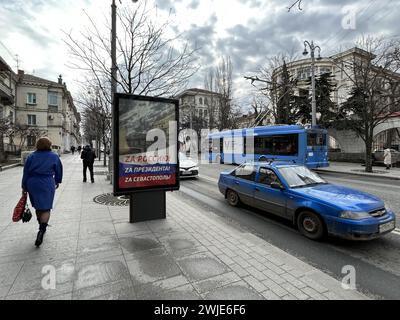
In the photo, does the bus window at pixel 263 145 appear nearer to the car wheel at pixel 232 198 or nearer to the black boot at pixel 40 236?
the car wheel at pixel 232 198

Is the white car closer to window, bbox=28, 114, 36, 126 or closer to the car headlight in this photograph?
the car headlight

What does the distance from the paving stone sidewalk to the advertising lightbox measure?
93 centimetres

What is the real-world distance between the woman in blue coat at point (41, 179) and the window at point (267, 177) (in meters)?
4.46

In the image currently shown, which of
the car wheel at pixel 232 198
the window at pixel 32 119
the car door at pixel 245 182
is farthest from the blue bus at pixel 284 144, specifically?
the window at pixel 32 119

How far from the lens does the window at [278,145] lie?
15091 millimetres

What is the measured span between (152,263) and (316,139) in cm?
1420

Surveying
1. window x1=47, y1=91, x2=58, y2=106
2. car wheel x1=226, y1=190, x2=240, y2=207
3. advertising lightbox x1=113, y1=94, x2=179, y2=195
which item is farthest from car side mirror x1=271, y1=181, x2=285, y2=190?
window x1=47, y1=91, x2=58, y2=106

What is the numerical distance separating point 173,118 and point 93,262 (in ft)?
10.8

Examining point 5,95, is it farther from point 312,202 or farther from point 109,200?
point 312,202

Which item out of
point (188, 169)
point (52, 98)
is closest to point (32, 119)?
point (52, 98)

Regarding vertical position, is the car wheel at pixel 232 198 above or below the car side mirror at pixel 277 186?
below

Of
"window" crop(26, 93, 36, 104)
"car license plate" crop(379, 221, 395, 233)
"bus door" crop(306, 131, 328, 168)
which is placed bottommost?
"car license plate" crop(379, 221, 395, 233)

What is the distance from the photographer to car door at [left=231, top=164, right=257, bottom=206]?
6.54 meters
